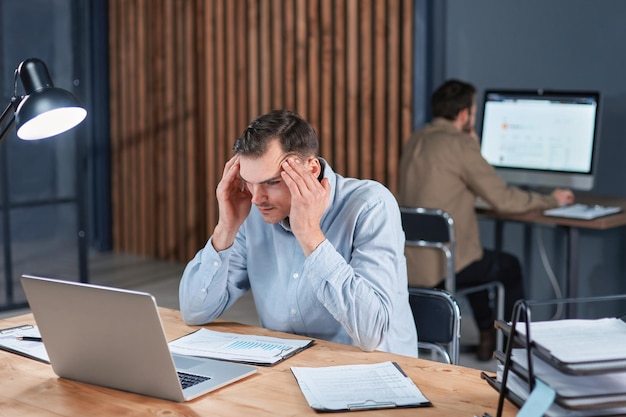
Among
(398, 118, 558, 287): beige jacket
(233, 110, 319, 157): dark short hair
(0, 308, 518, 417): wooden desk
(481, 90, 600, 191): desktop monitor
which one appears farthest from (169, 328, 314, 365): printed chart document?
(481, 90, 600, 191): desktop monitor

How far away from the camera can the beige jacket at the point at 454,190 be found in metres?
4.23

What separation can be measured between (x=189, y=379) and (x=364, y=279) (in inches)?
20.6

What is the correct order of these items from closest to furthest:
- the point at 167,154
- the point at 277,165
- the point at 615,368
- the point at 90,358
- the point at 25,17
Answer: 1. the point at 615,368
2. the point at 90,358
3. the point at 277,165
4. the point at 25,17
5. the point at 167,154

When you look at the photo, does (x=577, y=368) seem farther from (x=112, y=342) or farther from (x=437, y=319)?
(x=437, y=319)

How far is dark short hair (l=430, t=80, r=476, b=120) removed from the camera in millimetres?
4387

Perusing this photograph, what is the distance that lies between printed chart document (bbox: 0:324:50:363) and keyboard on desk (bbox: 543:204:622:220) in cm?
262

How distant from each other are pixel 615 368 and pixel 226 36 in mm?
5317

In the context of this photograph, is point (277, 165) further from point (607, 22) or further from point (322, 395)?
point (607, 22)

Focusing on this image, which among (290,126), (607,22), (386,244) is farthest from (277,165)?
(607,22)

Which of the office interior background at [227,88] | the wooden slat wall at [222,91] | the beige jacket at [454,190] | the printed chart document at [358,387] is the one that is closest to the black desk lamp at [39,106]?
the printed chart document at [358,387]

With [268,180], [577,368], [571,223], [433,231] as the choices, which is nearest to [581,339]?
[577,368]

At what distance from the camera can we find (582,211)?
421cm

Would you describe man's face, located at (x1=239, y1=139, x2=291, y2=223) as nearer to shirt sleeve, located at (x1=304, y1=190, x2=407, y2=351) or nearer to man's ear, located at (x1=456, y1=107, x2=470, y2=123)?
shirt sleeve, located at (x1=304, y1=190, x2=407, y2=351)

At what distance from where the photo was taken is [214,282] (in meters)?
2.37
